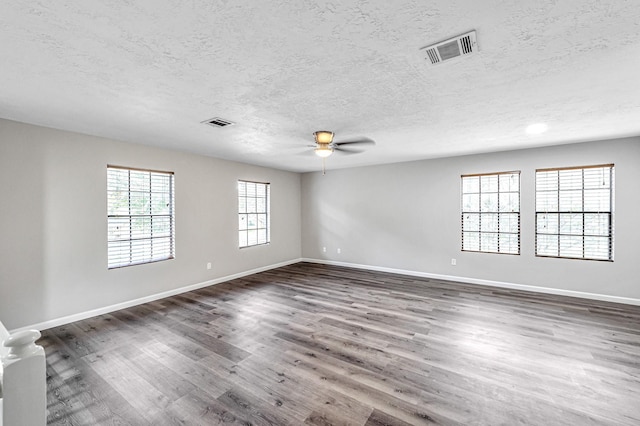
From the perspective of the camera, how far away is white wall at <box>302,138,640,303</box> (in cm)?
427

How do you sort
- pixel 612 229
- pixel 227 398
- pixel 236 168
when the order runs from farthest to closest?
pixel 236 168, pixel 612 229, pixel 227 398

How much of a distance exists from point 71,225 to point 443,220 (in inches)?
252

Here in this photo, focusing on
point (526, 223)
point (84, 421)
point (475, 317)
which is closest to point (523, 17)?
point (475, 317)

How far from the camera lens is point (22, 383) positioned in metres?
1.01

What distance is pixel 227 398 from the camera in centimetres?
216

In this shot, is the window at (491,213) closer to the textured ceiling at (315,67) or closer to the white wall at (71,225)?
the textured ceiling at (315,67)

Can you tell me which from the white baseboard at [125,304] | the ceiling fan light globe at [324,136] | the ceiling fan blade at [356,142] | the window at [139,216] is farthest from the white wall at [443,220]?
the window at [139,216]

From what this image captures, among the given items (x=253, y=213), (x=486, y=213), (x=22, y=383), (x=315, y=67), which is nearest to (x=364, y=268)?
(x=486, y=213)

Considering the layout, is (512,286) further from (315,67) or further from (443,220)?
(315,67)

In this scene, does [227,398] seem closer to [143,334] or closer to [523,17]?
[143,334]

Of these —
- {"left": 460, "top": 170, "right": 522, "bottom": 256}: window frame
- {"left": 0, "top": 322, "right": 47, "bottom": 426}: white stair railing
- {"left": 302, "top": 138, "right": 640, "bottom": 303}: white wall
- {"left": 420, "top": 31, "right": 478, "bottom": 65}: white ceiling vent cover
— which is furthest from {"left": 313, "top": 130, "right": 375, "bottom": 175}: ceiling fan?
{"left": 0, "top": 322, "right": 47, "bottom": 426}: white stair railing

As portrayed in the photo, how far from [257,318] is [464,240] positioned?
438 cm

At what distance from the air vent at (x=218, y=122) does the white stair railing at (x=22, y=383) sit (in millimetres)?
2699

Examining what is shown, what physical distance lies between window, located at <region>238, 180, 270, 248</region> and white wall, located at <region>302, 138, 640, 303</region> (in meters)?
1.38
